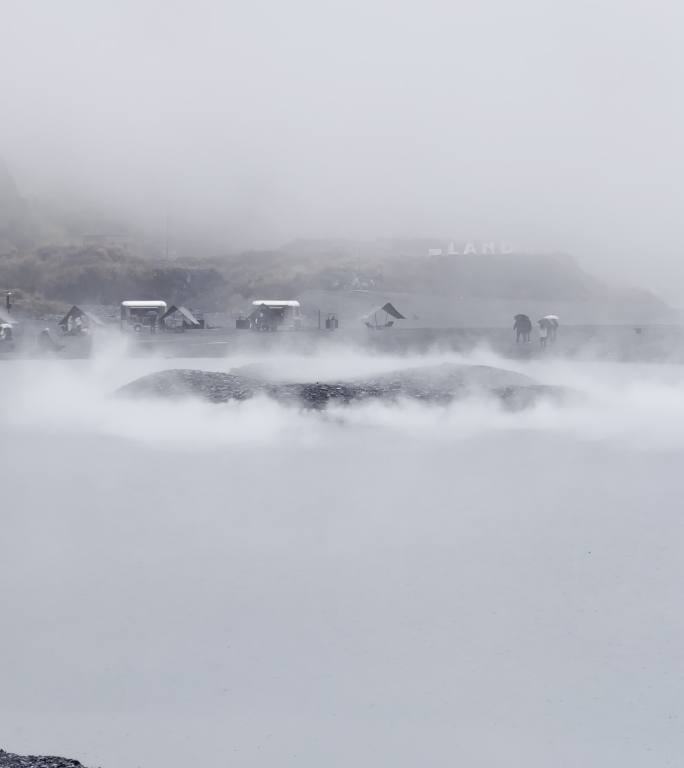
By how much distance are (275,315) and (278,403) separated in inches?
626

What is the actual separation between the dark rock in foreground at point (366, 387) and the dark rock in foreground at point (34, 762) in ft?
54.0

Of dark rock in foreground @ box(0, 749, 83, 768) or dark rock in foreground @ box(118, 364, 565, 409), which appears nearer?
dark rock in foreground @ box(0, 749, 83, 768)

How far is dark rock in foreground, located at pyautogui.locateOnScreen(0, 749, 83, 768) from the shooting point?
19.8ft

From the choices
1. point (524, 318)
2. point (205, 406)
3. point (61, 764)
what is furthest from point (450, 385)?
point (61, 764)

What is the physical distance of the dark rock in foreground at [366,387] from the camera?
2314 cm

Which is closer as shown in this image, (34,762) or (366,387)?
(34,762)

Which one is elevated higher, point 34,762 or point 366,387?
point 34,762

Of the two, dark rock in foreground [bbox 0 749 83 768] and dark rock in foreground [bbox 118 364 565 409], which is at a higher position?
dark rock in foreground [bbox 0 749 83 768]

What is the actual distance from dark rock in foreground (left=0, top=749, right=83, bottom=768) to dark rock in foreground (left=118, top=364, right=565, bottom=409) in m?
16.5

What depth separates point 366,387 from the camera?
23.7 metres

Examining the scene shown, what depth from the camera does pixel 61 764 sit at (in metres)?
6.07

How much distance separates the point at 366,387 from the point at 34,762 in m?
17.9

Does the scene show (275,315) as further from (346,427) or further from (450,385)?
(346,427)

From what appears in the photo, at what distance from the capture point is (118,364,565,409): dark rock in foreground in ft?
75.9
